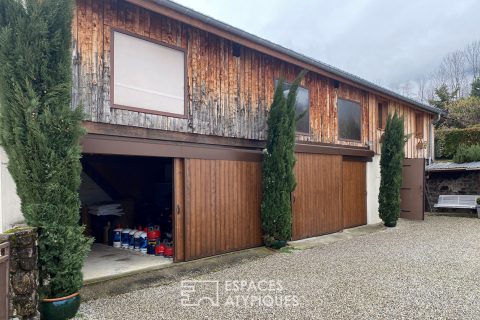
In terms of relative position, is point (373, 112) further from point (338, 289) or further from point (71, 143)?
point (71, 143)

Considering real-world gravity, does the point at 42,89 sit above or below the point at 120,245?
above

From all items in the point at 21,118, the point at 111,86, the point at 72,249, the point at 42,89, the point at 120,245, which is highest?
the point at 111,86

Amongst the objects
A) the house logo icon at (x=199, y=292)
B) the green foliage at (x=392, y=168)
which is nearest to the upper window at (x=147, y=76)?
the house logo icon at (x=199, y=292)

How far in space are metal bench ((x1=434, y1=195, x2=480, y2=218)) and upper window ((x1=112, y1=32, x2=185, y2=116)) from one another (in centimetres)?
1153

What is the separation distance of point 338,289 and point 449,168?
10674 millimetres

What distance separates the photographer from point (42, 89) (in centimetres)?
384

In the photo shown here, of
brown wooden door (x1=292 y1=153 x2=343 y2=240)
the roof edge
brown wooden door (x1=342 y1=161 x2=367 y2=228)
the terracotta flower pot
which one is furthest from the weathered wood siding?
the terracotta flower pot

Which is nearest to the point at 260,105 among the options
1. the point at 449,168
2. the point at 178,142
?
the point at 178,142

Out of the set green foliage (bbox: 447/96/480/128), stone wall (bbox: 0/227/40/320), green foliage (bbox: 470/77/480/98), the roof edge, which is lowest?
stone wall (bbox: 0/227/40/320)

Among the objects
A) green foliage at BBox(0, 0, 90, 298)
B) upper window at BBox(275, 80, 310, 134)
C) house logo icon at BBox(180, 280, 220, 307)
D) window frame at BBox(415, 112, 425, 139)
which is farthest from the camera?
window frame at BBox(415, 112, 425, 139)

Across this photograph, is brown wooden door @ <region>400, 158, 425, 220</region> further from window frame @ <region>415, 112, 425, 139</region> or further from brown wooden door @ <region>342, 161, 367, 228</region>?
window frame @ <region>415, 112, 425, 139</region>

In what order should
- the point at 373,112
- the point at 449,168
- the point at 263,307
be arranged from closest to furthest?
the point at 263,307 → the point at 373,112 → the point at 449,168

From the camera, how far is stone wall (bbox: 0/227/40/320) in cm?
345

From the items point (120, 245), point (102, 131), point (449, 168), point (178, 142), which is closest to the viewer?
point (102, 131)
